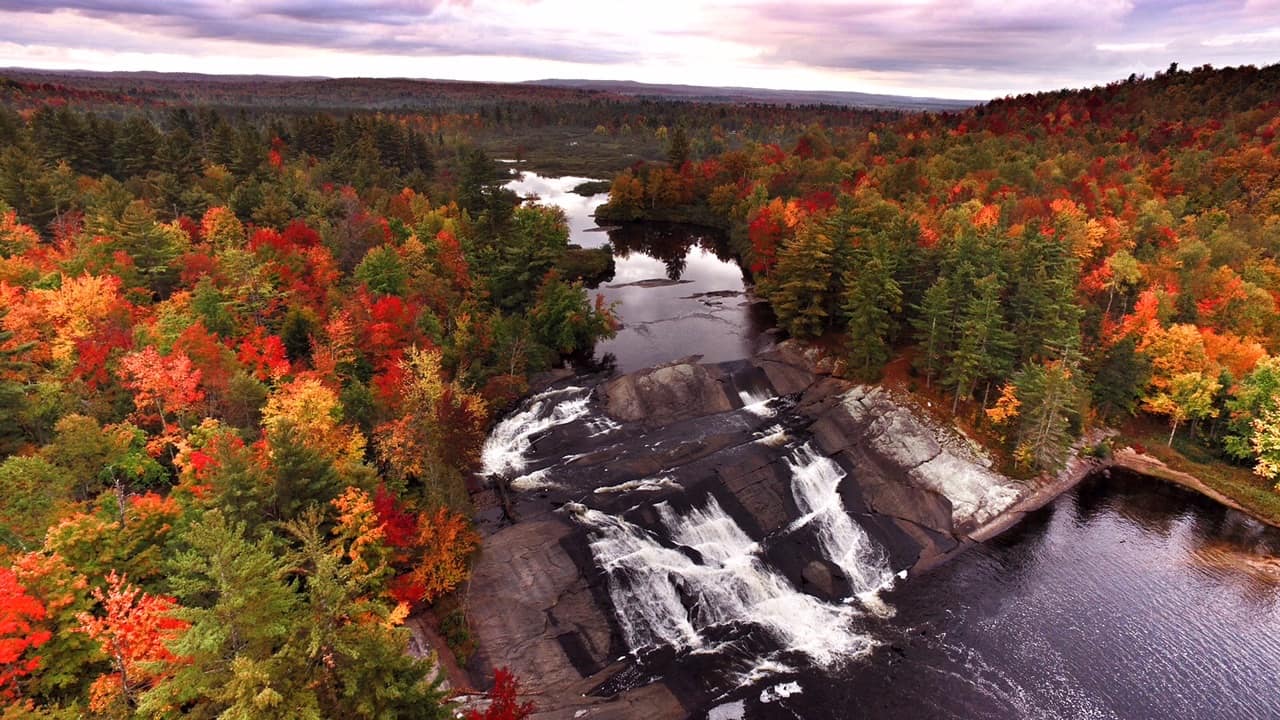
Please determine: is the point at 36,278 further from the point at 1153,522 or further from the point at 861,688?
the point at 1153,522

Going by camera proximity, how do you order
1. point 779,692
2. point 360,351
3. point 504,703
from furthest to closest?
1. point 360,351
2. point 779,692
3. point 504,703

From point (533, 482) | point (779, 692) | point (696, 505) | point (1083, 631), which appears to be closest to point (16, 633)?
point (533, 482)

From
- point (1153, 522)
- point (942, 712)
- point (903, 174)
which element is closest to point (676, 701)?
point (942, 712)

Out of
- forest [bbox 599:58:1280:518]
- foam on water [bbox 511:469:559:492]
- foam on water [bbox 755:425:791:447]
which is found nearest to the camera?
foam on water [bbox 511:469:559:492]

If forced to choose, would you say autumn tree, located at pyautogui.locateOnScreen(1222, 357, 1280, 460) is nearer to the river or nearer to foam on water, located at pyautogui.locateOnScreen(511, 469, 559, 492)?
the river

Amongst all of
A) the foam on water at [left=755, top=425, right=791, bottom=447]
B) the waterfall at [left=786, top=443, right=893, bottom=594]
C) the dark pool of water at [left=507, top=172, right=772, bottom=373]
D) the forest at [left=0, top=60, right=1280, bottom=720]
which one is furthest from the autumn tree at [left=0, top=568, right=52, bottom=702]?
Answer: the dark pool of water at [left=507, top=172, right=772, bottom=373]

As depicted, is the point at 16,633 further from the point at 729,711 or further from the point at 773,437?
the point at 773,437

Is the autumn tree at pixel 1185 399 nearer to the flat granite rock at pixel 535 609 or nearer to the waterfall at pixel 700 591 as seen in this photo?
the waterfall at pixel 700 591
